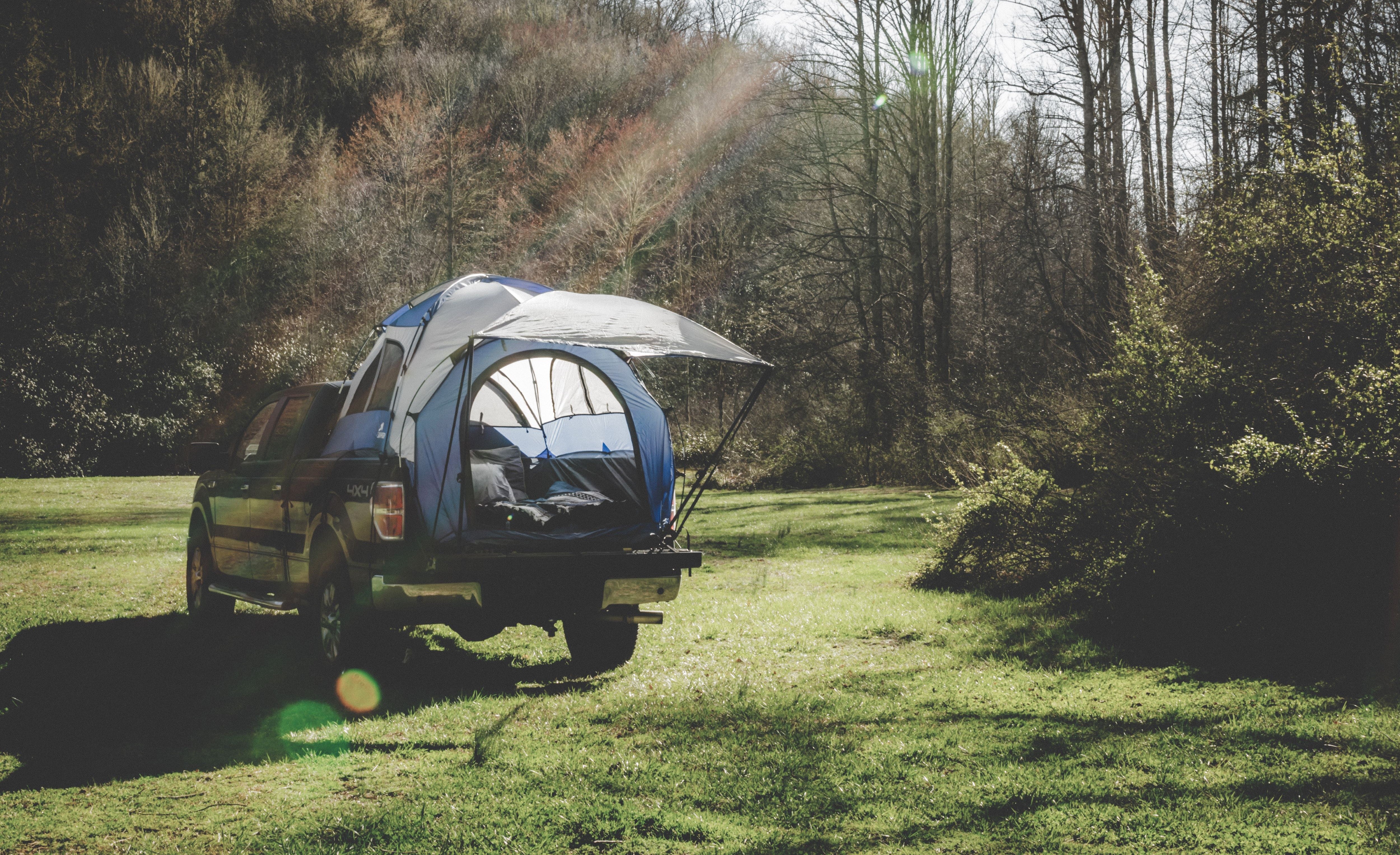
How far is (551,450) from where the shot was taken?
8406mm

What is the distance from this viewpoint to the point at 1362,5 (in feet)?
45.3

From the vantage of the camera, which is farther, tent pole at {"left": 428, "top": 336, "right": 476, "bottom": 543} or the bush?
the bush

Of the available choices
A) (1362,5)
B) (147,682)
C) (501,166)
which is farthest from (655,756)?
(501,166)

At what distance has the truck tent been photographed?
650 cm

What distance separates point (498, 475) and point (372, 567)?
1488 mm

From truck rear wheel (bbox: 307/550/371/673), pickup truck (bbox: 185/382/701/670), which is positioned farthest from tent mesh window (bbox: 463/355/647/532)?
truck rear wheel (bbox: 307/550/371/673)

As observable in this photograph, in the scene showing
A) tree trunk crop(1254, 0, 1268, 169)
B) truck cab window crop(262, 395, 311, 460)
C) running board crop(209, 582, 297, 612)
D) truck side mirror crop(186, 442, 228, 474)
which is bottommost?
running board crop(209, 582, 297, 612)

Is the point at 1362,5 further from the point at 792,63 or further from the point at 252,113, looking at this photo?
the point at 252,113

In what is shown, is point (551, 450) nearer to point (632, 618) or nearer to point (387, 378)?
point (387, 378)

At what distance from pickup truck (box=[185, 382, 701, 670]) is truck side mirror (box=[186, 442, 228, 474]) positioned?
0.16 ft

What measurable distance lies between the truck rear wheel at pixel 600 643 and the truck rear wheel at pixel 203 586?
11.1 ft

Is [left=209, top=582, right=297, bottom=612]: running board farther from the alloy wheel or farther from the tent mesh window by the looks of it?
the tent mesh window

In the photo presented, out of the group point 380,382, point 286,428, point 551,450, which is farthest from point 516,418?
point 286,428

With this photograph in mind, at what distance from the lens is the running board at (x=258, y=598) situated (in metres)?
7.10
